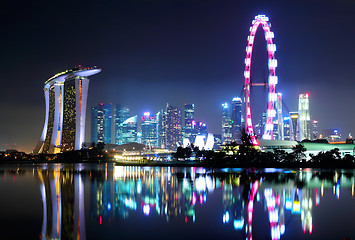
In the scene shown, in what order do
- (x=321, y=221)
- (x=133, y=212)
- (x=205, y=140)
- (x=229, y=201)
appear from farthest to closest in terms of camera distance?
(x=205, y=140) < (x=229, y=201) < (x=133, y=212) < (x=321, y=221)

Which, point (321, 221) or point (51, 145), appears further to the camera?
point (51, 145)

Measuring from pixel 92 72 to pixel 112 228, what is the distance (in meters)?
115

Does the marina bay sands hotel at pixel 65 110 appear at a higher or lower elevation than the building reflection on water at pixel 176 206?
higher

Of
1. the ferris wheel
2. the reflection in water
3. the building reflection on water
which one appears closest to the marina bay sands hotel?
the ferris wheel

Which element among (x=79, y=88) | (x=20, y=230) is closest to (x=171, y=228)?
(x=20, y=230)

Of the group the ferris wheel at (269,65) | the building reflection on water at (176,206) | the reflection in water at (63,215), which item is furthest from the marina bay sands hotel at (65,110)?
the reflection in water at (63,215)

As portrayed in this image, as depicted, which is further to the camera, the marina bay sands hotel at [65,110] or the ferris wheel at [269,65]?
the marina bay sands hotel at [65,110]

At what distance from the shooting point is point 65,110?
13788 cm

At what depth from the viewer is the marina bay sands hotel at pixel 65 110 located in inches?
4998

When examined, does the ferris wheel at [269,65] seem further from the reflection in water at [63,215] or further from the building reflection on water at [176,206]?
the reflection in water at [63,215]

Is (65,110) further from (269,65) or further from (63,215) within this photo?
(63,215)

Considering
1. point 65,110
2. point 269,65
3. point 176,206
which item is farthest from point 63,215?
point 65,110

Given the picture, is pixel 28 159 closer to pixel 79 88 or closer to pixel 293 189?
pixel 79 88

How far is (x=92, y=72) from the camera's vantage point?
127625 millimetres
